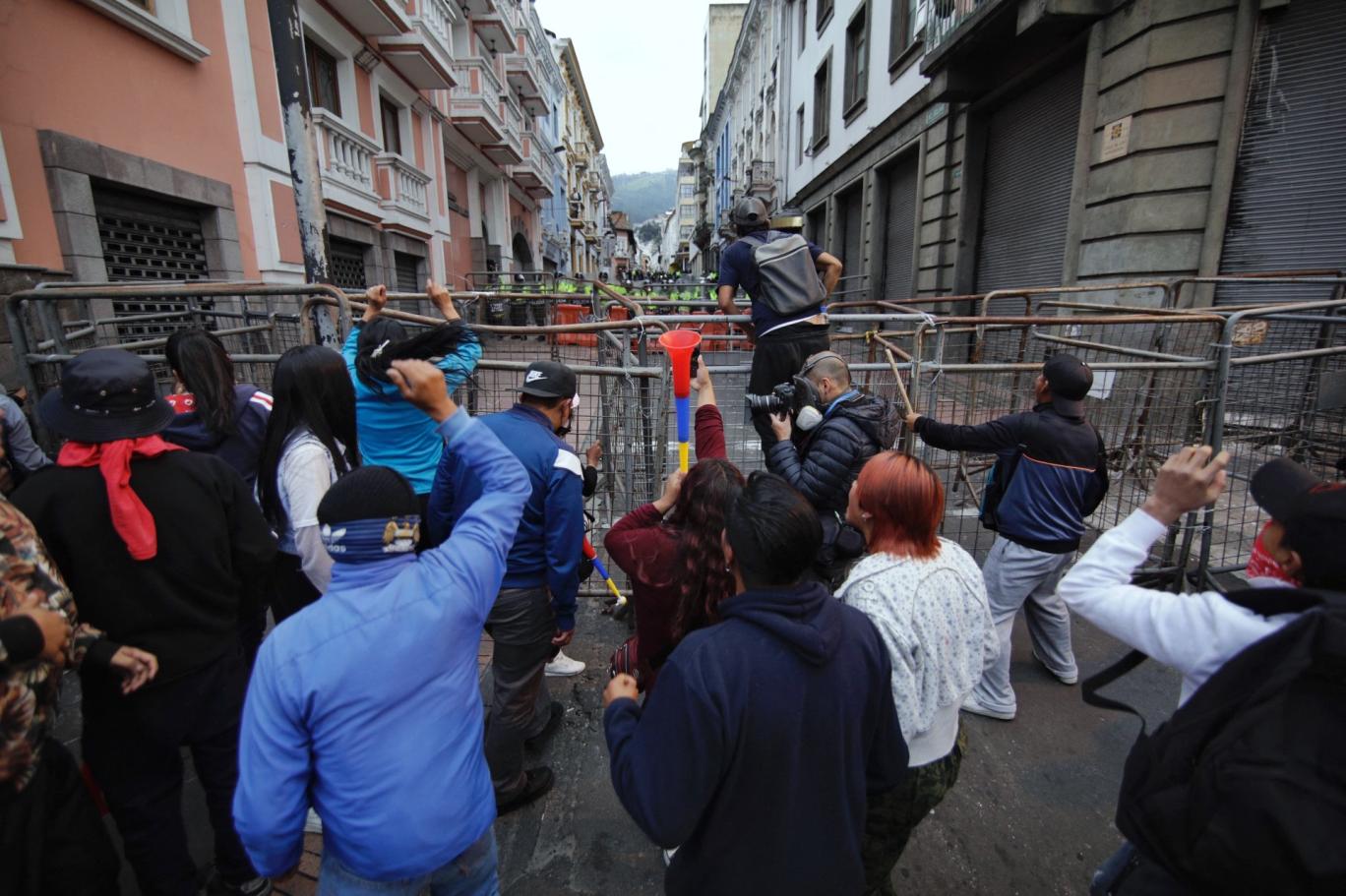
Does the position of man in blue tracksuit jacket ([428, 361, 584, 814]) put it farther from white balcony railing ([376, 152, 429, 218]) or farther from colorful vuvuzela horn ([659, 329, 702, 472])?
white balcony railing ([376, 152, 429, 218])

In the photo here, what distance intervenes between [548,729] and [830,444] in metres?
1.95

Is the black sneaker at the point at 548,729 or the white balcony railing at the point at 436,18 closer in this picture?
the black sneaker at the point at 548,729

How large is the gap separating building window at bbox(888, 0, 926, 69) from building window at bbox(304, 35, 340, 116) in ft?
37.9

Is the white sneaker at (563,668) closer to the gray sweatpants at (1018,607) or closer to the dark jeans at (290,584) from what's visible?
the dark jeans at (290,584)

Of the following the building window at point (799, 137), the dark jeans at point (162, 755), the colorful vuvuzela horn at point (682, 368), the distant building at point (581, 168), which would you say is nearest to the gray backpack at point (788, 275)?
the colorful vuvuzela horn at point (682, 368)

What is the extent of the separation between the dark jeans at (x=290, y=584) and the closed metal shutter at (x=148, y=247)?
16.2 ft

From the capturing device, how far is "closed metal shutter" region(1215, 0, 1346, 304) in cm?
613

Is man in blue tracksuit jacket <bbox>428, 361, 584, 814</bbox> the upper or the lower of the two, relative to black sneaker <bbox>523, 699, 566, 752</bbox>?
upper

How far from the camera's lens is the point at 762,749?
1279mm

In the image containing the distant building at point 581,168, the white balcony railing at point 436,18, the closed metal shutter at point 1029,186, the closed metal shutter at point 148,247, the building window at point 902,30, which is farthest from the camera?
the distant building at point 581,168

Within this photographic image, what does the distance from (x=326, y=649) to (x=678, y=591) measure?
97cm

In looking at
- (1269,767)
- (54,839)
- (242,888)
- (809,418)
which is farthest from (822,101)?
(54,839)

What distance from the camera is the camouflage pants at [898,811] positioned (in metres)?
1.79

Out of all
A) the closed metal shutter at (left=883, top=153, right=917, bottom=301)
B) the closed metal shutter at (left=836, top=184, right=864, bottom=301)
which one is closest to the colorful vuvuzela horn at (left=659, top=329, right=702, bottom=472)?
the closed metal shutter at (left=883, top=153, right=917, bottom=301)
